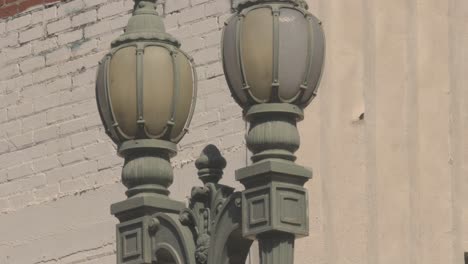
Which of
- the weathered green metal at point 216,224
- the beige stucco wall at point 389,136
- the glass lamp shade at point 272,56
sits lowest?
the weathered green metal at point 216,224

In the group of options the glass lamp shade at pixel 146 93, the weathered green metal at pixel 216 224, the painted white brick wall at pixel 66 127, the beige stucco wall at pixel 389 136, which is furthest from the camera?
the painted white brick wall at pixel 66 127

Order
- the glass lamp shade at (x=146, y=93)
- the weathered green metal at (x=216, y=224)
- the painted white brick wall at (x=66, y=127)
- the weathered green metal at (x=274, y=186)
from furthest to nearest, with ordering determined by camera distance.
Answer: the painted white brick wall at (x=66, y=127) < the glass lamp shade at (x=146, y=93) < the weathered green metal at (x=216, y=224) < the weathered green metal at (x=274, y=186)

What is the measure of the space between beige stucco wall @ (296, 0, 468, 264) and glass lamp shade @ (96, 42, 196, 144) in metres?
2.78

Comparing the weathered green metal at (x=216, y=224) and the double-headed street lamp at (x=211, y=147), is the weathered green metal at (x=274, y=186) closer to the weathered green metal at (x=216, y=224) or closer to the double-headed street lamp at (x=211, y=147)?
the double-headed street lamp at (x=211, y=147)

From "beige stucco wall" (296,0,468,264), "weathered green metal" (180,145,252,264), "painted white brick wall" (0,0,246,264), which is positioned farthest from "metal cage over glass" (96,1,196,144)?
"painted white brick wall" (0,0,246,264)

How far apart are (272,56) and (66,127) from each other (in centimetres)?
465

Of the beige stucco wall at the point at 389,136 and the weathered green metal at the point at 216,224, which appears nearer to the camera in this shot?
the weathered green metal at the point at 216,224

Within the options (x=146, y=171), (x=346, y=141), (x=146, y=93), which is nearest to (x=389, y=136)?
(x=346, y=141)

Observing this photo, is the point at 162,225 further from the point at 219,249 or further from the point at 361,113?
the point at 361,113

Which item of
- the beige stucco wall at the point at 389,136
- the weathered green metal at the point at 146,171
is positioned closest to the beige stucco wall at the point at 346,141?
the beige stucco wall at the point at 389,136

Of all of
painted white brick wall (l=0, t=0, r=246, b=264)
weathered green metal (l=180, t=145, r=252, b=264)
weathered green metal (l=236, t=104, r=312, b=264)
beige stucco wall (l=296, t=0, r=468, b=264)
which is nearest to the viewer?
weathered green metal (l=236, t=104, r=312, b=264)

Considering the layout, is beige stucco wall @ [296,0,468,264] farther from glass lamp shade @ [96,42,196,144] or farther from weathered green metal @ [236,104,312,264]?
weathered green metal @ [236,104,312,264]

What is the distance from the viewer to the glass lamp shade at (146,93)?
6660 mm

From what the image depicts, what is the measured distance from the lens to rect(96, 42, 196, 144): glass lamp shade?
6660mm
